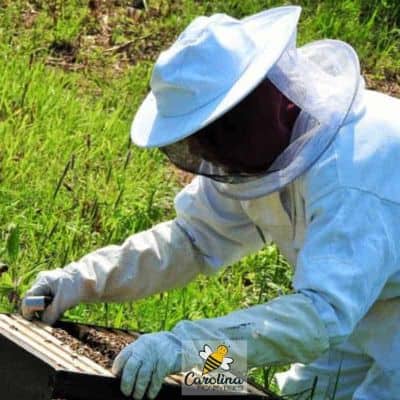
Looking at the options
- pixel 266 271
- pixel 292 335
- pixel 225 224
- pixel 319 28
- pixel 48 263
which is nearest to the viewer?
pixel 292 335

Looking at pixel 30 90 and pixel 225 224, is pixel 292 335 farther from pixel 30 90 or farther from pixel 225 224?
pixel 30 90

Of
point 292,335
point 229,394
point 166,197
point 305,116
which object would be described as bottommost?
point 166,197

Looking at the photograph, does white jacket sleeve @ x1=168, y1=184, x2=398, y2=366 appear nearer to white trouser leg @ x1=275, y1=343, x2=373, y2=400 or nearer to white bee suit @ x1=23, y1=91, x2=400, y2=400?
white bee suit @ x1=23, y1=91, x2=400, y2=400

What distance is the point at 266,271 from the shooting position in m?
6.16

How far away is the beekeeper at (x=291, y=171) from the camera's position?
12.5 feet

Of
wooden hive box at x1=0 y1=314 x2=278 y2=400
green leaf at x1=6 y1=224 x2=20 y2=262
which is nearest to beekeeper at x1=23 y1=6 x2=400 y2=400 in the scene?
wooden hive box at x1=0 y1=314 x2=278 y2=400

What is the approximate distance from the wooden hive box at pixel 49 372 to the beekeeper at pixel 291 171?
11 cm

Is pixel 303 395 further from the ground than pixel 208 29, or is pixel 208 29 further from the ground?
pixel 208 29

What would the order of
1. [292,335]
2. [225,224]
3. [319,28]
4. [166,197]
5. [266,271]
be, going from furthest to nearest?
[319,28]
[166,197]
[266,271]
[225,224]
[292,335]

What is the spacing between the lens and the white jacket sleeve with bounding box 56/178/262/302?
180 inches

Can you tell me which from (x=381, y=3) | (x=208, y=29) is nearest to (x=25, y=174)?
(x=208, y=29)

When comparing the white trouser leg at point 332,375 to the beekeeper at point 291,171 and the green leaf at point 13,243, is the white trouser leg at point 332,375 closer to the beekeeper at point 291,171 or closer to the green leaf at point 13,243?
the beekeeper at point 291,171

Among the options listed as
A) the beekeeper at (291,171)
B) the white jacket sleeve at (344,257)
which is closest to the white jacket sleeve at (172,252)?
the beekeeper at (291,171)

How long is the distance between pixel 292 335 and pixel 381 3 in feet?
17.4
